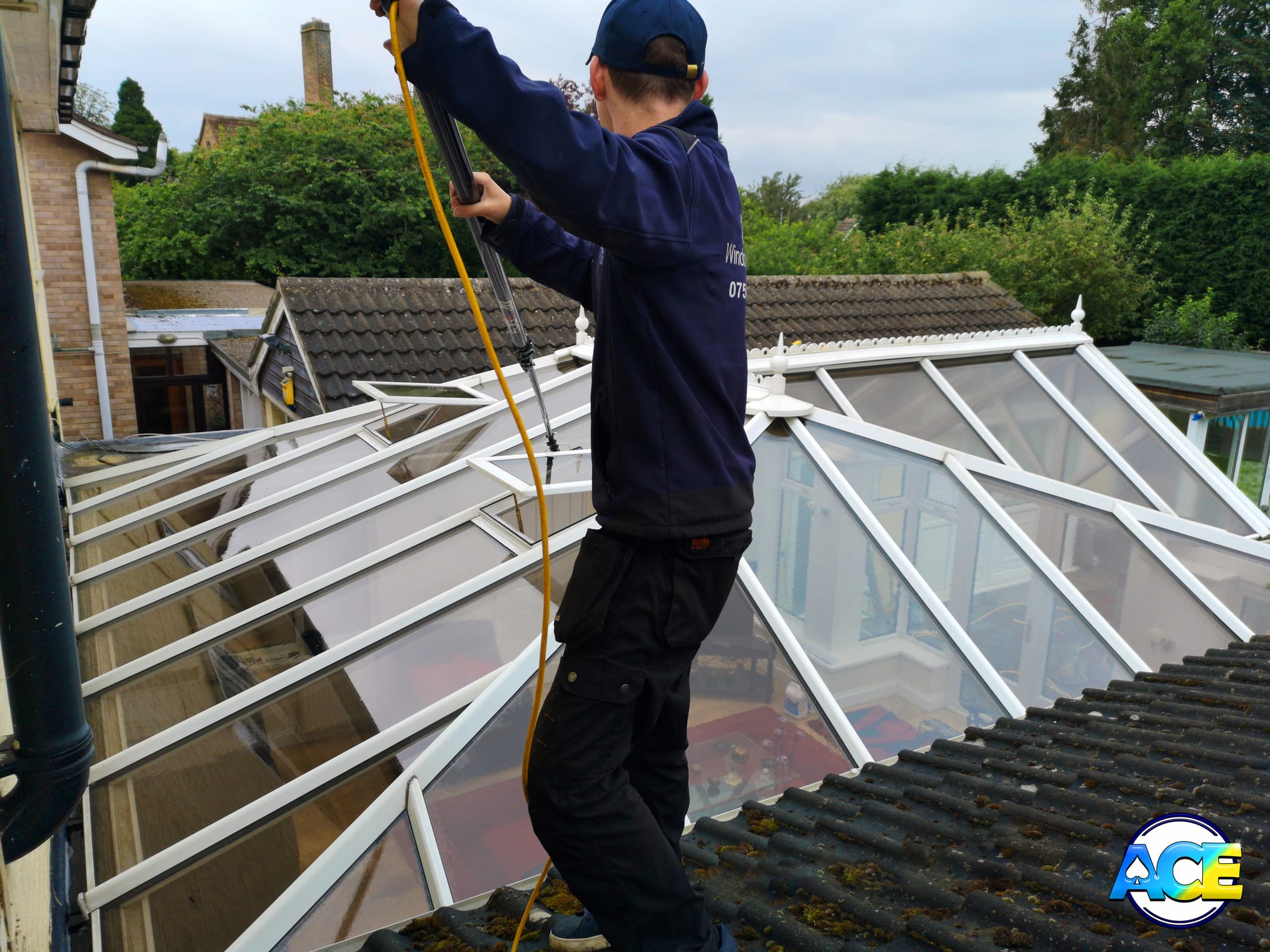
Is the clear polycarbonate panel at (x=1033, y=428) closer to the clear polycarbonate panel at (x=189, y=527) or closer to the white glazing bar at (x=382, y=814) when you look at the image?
the clear polycarbonate panel at (x=189, y=527)

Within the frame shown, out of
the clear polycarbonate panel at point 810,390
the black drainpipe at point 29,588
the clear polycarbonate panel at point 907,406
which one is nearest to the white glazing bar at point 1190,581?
the clear polycarbonate panel at point 907,406

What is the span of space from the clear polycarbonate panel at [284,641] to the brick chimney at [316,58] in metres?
31.1

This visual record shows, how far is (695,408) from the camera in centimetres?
182

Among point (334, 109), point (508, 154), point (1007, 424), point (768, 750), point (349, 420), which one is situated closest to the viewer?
point (508, 154)

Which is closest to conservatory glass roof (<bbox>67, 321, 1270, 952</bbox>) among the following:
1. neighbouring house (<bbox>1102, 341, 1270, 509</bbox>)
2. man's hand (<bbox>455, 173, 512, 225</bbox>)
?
man's hand (<bbox>455, 173, 512, 225</bbox>)

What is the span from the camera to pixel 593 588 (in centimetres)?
180

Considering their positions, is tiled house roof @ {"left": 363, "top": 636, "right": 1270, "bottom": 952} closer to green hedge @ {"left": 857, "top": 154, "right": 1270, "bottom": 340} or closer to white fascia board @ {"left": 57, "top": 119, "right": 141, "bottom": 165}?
white fascia board @ {"left": 57, "top": 119, "right": 141, "bottom": 165}

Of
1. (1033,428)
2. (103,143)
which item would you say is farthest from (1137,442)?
(103,143)

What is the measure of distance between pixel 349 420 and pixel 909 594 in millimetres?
4617

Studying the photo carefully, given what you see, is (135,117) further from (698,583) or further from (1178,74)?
(698,583)

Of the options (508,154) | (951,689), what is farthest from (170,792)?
(951,689)

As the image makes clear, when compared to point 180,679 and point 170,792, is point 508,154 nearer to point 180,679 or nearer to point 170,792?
point 170,792

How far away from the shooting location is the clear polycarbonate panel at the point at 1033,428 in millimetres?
6395

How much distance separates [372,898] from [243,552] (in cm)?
269
